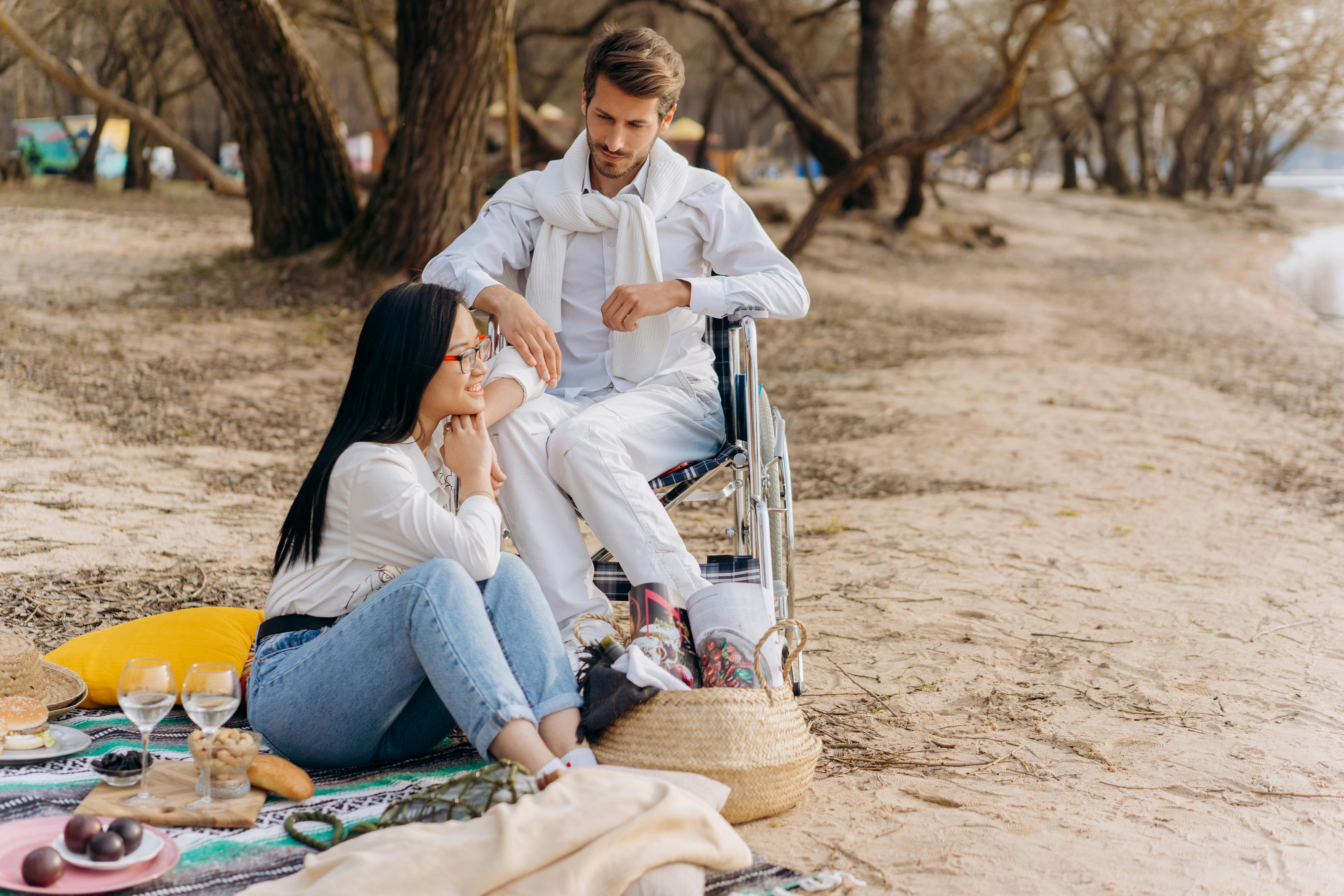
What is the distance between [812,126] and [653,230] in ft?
46.0

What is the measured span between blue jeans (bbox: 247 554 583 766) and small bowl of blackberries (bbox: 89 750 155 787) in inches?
10.3

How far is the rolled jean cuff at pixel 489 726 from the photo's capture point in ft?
7.63

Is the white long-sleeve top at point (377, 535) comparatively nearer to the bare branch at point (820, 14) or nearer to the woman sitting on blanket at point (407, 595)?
the woman sitting on blanket at point (407, 595)

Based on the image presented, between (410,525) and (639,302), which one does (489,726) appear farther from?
(639,302)

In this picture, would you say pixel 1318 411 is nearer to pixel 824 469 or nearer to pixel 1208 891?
pixel 824 469

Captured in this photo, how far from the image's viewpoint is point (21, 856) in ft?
6.82

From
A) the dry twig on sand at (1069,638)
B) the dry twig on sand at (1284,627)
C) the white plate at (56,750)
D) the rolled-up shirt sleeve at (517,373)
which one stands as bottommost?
the dry twig on sand at (1284,627)

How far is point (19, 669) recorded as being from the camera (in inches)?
106

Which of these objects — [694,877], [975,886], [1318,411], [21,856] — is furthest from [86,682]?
[1318,411]

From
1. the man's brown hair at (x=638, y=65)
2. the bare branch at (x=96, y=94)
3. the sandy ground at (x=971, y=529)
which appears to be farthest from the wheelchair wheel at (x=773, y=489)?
the bare branch at (x=96, y=94)

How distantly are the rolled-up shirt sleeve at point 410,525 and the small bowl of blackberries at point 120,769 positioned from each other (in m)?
0.58

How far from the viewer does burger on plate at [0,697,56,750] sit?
101 inches

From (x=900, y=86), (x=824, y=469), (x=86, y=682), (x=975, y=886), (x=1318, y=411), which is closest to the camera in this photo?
(x=975, y=886)

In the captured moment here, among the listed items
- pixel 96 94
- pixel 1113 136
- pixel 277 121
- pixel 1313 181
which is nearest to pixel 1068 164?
pixel 1113 136
